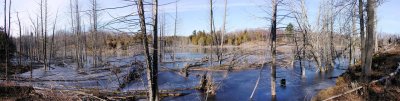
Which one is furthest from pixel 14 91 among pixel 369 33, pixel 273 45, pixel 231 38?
pixel 231 38

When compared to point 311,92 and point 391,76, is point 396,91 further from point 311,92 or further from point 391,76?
point 311,92

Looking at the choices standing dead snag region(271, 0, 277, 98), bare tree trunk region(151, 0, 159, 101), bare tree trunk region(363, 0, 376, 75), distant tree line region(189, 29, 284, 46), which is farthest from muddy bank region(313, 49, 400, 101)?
distant tree line region(189, 29, 284, 46)

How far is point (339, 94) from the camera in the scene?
14.6 meters

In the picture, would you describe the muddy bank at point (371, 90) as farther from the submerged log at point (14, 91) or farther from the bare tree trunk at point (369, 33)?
the submerged log at point (14, 91)

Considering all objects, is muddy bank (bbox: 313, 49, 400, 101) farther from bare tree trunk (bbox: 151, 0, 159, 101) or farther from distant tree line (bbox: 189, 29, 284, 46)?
distant tree line (bbox: 189, 29, 284, 46)

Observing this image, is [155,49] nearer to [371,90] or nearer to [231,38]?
[371,90]

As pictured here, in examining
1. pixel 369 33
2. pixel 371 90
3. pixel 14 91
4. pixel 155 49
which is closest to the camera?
pixel 155 49

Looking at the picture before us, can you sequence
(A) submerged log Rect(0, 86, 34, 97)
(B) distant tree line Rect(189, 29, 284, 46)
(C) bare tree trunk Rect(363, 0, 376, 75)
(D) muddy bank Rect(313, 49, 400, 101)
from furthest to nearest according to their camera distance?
(B) distant tree line Rect(189, 29, 284, 46), (A) submerged log Rect(0, 86, 34, 97), (C) bare tree trunk Rect(363, 0, 376, 75), (D) muddy bank Rect(313, 49, 400, 101)

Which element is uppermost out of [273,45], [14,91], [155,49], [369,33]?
[369,33]

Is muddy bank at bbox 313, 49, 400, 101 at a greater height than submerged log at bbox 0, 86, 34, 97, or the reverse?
muddy bank at bbox 313, 49, 400, 101

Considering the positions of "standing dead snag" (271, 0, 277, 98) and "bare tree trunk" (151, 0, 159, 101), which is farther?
"standing dead snag" (271, 0, 277, 98)

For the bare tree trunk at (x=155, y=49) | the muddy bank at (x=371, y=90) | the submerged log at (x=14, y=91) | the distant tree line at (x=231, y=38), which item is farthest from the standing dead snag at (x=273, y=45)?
the distant tree line at (x=231, y=38)

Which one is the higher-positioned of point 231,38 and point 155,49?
point 231,38

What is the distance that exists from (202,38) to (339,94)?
312 ft
